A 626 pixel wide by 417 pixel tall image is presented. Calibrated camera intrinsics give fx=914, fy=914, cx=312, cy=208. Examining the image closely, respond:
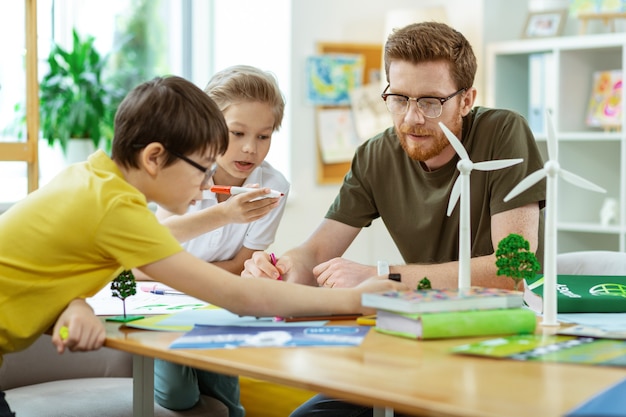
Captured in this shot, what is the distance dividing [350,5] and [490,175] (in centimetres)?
273

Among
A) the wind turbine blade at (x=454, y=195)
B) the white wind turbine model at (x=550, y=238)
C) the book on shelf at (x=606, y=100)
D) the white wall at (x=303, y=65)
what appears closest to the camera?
the white wind turbine model at (x=550, y=238)

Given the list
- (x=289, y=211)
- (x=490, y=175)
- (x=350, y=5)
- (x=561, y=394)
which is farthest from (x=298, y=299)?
(x=350, y=5)

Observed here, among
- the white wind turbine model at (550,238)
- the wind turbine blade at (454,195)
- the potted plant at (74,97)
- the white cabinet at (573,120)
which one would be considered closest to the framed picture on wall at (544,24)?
the white cabinet at (573,120)

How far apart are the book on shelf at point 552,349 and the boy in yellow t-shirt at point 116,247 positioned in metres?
0.27

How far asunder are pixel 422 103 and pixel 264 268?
1.82ft

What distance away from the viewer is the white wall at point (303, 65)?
453 centimetres

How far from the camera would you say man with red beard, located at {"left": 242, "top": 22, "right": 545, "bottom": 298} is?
205cm

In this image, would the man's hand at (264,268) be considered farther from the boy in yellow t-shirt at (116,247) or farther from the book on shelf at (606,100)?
the book on shelf at (606,100)

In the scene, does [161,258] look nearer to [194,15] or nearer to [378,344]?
[378,344]

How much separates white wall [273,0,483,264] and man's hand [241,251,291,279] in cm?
244

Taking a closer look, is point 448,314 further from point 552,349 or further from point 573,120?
point 573,120

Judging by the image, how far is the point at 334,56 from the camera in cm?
465

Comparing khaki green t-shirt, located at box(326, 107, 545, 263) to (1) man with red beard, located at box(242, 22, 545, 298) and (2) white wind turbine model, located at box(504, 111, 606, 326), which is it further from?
(2) white wind turbine model, located at box(504, 111, 606, 326)

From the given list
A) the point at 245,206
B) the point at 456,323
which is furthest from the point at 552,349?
the point at 245,206
